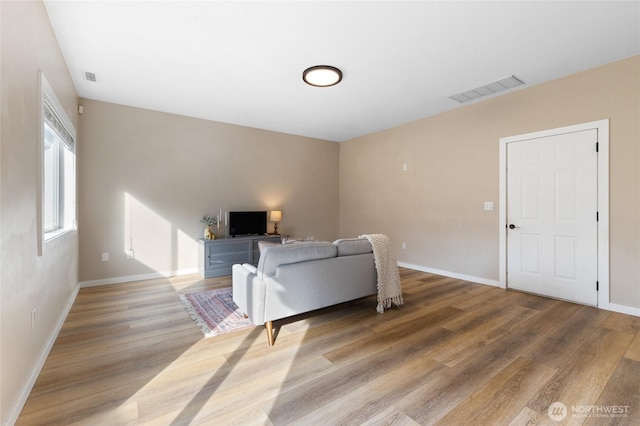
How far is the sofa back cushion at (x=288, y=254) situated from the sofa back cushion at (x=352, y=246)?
0.54ft

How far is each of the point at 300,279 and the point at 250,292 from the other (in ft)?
1.44

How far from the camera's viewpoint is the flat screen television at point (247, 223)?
4.94 m

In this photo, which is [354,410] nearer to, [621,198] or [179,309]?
[179,309]

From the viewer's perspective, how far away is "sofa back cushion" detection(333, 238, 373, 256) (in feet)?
9.16

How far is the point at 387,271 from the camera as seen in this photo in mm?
3072

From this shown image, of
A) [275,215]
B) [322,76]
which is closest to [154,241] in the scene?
[275,215]

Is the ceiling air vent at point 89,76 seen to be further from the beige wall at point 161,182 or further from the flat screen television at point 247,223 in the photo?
the flat screen television at point 247,223

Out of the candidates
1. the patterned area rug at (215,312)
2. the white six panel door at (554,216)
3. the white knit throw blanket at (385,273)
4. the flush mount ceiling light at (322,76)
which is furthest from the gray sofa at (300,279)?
the white six panel door at (554,216)

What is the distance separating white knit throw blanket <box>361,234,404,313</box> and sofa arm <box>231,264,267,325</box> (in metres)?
1.27

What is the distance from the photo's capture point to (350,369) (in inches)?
77.4

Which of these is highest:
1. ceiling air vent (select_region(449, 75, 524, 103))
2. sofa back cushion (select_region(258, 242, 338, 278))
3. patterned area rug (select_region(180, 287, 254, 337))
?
ceiling air vent (select_region(449, 75, 524, 103))

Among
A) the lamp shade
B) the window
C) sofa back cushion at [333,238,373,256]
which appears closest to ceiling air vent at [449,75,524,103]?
sofa back cushion at [333,238,373,256]

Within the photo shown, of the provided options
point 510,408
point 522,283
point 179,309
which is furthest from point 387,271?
point 179,309

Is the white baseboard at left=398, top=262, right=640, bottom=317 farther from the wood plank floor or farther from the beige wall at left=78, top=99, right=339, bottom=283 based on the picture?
the beige wall at left=78, top=99, right=339, bottom=283
